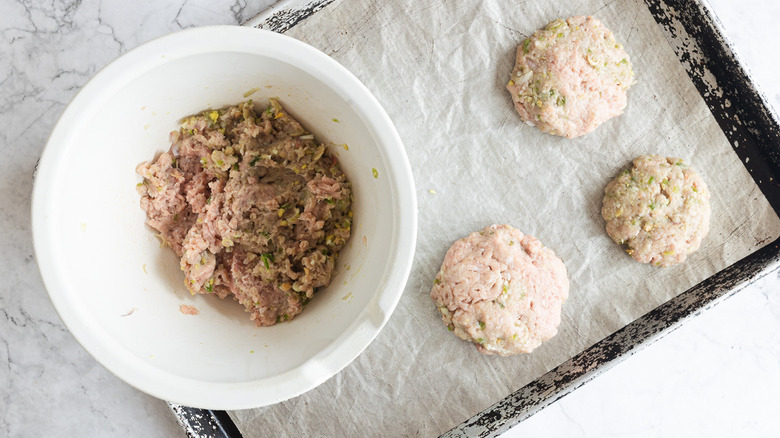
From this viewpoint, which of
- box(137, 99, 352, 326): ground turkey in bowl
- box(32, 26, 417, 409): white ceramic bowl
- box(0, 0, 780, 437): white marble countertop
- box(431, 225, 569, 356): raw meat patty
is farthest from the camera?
box(0, 0, 780, 437): white marble countertop

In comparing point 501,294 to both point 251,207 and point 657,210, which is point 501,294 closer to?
point 657,210

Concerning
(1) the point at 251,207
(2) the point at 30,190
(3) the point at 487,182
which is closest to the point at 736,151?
(3) the point at 487,182

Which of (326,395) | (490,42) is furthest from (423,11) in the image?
(326,395)

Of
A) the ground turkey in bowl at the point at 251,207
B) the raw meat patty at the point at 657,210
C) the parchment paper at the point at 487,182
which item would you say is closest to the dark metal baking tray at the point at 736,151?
the parchment paper at the point at 487,182

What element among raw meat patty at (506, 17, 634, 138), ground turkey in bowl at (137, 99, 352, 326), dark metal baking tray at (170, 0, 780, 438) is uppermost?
ground turkey in bowl at (137, 99, 352, 326)

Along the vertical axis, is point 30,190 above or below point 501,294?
above

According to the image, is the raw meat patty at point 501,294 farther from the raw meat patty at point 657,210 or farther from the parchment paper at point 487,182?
the raw meat patty at point 657,210

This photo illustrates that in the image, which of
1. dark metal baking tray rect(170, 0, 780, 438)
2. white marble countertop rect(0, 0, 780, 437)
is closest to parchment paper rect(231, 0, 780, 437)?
dark metal baking tray rect(170, 0, 780, 438)

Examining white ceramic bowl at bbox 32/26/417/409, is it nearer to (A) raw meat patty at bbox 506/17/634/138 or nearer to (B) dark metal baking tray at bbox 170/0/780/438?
(B) dark metal baking tray at bbox 170/0/780/438
